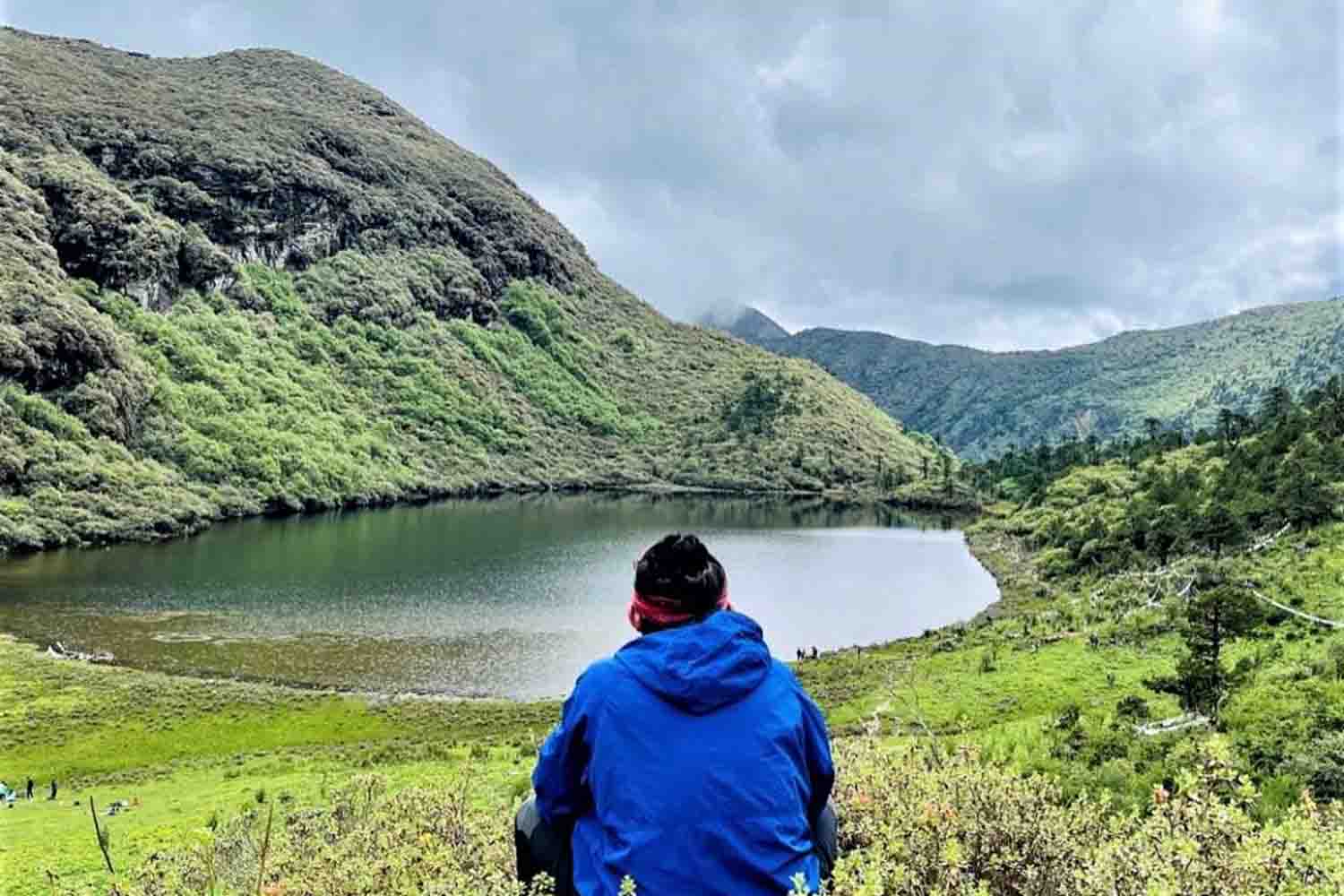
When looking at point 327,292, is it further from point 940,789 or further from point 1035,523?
point 940,789

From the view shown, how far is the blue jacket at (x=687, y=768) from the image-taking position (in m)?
3.70

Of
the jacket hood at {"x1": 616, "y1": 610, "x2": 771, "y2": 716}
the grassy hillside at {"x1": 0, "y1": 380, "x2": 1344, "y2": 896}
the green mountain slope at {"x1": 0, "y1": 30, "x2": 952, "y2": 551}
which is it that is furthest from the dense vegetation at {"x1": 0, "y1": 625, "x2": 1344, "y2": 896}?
the green mountain slope at {"x1": 0, "y1": 30, "x2": 952, "y2": 551}

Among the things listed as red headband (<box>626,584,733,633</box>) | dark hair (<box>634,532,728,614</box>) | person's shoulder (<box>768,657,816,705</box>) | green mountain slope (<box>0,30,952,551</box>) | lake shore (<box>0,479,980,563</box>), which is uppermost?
green mountain slope (<box>0,30,952,551</box>)

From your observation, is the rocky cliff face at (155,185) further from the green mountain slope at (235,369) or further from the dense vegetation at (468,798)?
the dense vegetation at (468,798)

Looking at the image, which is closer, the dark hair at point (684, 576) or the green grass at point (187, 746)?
the dark hair at point (684, 576)

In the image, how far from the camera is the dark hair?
4.27 meters

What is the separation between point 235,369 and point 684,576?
151 meters

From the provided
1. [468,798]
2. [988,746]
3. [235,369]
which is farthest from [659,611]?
[235,369]

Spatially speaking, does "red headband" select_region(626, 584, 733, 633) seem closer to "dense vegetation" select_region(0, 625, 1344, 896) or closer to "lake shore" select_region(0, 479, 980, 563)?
"dense vegetation" select_region(0, 625, 1344, 896)

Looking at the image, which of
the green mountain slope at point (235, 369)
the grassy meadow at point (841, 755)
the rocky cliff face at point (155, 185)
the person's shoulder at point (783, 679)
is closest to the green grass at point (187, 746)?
the grassy meadow at point (841, 755)

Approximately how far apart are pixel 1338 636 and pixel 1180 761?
610 inches

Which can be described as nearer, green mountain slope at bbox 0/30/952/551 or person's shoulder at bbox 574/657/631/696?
person's shoulder at bbox 574/657/631/696

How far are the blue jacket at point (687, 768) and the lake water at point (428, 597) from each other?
37203mm

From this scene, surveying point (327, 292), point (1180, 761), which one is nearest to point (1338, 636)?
point (1180, 761)
